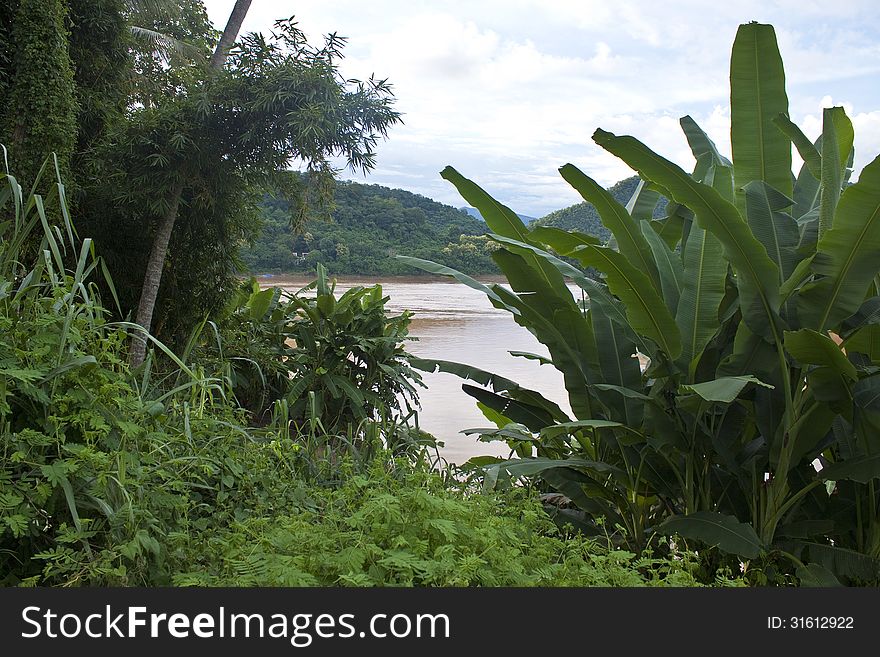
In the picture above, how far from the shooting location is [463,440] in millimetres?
3012

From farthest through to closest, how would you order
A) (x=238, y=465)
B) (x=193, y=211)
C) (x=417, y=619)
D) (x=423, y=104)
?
(x=193, y=211)
(x=423, y=104)
(x=238, y=465)
(x=417, y=619)

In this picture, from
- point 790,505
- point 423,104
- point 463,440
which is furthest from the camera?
point 423,104

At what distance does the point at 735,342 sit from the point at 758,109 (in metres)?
0.58

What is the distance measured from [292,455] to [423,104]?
2.31 meters

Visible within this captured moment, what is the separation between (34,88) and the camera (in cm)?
310

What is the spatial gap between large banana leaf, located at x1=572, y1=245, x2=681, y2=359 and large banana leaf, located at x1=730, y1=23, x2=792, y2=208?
1.46ft

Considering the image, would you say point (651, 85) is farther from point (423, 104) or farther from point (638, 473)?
point (638, 473)

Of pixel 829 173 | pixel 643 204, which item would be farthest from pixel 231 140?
pixel 829 173

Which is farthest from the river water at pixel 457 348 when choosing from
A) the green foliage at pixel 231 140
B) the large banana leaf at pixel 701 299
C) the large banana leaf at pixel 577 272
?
the green foliage at pixel 231 140

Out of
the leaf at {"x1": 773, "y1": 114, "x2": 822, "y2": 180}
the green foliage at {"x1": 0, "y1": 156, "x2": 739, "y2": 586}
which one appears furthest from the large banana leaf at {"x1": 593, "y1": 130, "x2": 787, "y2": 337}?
the green foliage at {"x1": 0, "y1": 156, "x2": 739, "y2": 586}

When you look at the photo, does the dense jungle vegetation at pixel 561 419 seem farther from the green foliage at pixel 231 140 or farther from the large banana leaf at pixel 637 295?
the green foliage at pixel 231 140

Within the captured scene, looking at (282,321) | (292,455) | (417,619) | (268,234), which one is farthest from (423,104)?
(417,619)

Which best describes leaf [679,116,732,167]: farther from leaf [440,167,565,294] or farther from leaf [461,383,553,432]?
leaf [461,383,553,432]

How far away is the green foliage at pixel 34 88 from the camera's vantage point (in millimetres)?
3100
